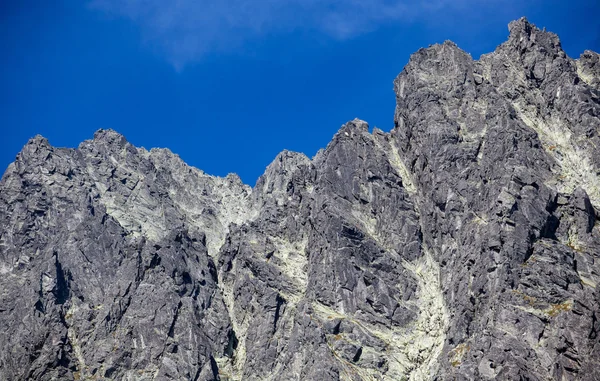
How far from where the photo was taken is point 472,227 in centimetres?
13712

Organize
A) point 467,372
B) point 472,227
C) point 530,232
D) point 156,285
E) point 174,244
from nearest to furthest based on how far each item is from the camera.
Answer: point 467,372 → point 530,232 → point 472,227 → point 156,285 → point 174,244

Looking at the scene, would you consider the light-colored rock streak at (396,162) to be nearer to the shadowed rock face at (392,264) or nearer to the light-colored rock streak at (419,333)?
the shadowed rock face at (392,264)

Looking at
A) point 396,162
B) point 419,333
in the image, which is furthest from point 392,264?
point 396,162

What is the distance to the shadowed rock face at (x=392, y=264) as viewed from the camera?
121688mm

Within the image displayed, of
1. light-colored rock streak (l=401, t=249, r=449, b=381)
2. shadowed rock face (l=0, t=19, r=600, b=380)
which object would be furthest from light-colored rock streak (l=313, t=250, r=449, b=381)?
shadowed rock face (l=0, t=19, r=600, b=380)

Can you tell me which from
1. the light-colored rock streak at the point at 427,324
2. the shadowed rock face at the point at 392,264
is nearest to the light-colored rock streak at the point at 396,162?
the shadowed rock face at the point at 392,264

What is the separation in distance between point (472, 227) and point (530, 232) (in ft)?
40.1

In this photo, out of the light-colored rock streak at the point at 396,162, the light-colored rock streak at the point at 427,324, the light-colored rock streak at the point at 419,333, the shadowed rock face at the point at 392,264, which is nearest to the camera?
the shadowed rock face at the point at 392,264

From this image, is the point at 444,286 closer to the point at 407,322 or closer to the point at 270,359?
the point at 407,322

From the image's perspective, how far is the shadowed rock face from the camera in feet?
399

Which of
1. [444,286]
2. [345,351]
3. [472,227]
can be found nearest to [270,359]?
[345,351]

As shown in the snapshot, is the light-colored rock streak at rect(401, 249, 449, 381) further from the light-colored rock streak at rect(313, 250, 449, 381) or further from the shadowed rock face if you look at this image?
the shadowed rock face

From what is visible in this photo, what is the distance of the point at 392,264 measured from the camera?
486 feet

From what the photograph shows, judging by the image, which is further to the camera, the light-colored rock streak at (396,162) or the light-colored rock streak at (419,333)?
the light-colored rock streak at (396,162)
